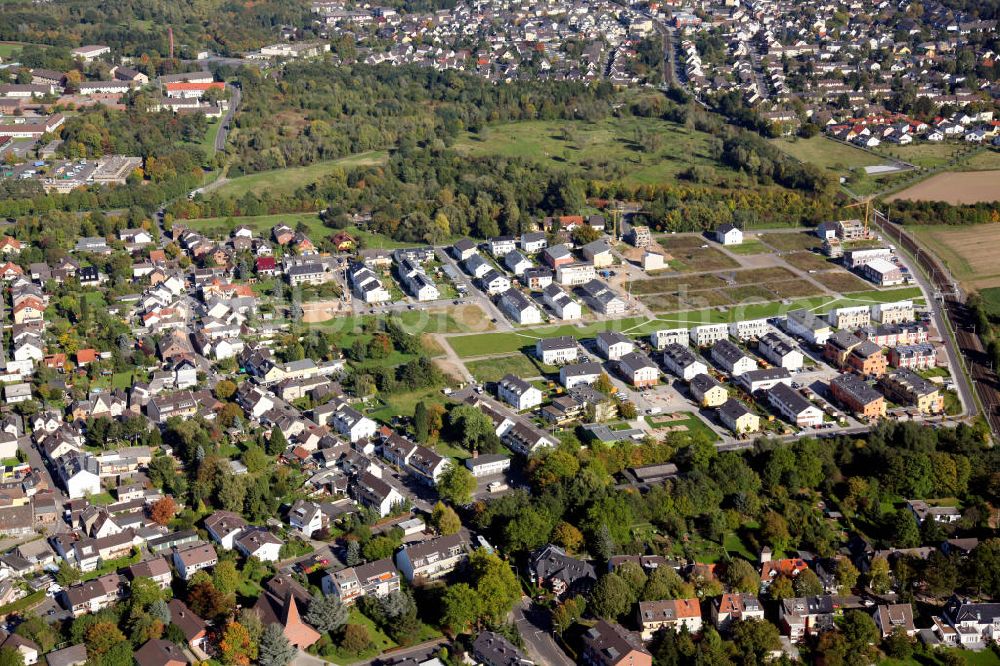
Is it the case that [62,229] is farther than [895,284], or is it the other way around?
[62,229]

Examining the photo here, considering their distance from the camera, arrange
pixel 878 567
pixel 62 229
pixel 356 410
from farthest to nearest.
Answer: pixel 62 229
pixel 356 410
pixel 878 567

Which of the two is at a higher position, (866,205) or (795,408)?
(866,205)

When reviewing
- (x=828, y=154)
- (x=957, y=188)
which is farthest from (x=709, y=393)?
(x=828, y=154)

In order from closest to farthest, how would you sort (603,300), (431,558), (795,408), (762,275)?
(431,558)
(795,408)
(603,300)
(762,275)

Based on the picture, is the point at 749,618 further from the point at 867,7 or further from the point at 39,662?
the point at 867,7

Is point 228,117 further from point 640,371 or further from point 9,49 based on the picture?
point 640,371

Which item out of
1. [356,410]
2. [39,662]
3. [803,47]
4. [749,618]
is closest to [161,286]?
[356,410]

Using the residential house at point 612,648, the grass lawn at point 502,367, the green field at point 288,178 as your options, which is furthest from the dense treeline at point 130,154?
the residential house at point 612,648
